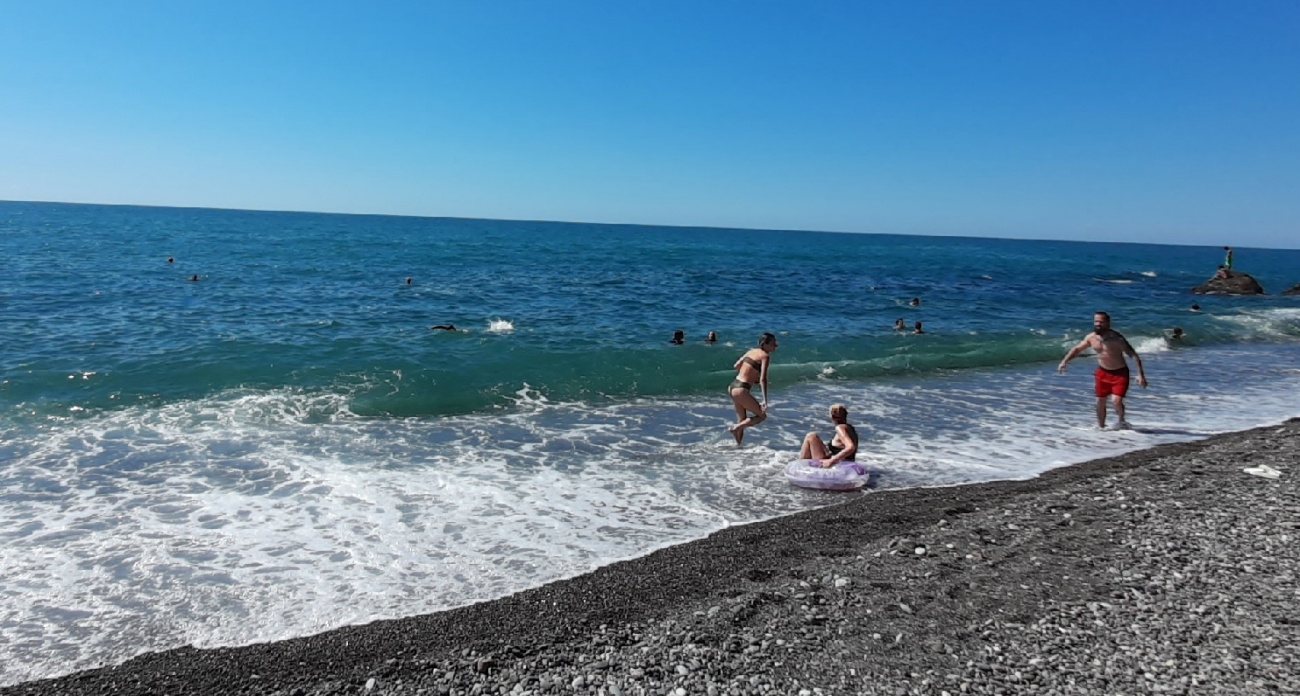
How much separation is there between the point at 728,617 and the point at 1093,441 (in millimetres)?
8802

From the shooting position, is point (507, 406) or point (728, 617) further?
point (507, 406)

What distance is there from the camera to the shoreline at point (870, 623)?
15.0 feet

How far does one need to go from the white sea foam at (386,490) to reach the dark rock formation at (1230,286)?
3285 centimetres

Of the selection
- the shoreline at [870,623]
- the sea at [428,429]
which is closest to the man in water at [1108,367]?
the sea at [428,429]

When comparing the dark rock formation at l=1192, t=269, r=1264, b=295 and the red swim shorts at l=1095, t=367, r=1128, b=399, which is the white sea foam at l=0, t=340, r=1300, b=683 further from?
the dark rock formation at l=1192, t=269, r=1264, b=295

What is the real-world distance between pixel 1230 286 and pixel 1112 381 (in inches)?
1537

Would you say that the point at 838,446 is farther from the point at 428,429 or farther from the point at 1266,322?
the point at 1266,322

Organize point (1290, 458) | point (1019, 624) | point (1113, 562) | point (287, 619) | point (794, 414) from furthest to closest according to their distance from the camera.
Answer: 1. point (794, 414)
2. point (1290, 458)
3. point (1113, 562)
4. point (287, 619)
5. point (1019, 624)

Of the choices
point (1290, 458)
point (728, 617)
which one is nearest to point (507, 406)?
point (728, 617)

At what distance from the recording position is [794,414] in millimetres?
13258

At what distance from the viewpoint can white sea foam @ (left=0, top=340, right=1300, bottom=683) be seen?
5980 millimetres

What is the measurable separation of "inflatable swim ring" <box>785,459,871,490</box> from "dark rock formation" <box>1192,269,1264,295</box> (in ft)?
145

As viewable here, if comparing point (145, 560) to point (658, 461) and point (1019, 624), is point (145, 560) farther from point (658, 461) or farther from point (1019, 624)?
point (1019, 624)

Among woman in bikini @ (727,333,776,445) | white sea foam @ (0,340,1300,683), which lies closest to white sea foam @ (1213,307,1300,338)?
white sea foam @ (0,340,1300,683)
